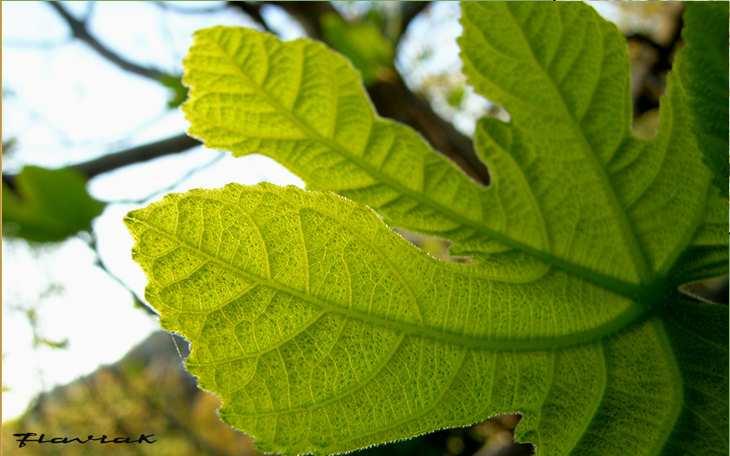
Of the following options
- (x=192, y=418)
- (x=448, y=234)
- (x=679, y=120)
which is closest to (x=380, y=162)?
(x=448, y=234)

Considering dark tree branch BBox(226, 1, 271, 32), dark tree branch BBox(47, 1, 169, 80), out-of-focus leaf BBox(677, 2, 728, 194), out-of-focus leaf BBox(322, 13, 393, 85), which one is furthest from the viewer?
dark tree branch BBox(47, 1, 169, 80)

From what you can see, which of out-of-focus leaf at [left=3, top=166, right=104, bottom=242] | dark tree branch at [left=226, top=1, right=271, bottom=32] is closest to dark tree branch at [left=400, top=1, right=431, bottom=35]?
dark tree branch at [left=226, top=1, right=271, bottom=32]

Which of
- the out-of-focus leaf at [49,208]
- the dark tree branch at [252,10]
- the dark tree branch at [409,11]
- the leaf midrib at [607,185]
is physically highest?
the dark tree branch at [409,11]

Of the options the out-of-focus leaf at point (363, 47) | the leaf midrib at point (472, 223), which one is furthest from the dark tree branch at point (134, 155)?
the leaf midrib at point (472, 223)

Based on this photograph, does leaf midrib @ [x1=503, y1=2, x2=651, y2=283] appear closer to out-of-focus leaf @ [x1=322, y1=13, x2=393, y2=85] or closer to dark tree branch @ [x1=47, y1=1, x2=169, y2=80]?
out-of-focus leaf @ [x1=322, y1=13, x2=393, y2=85]

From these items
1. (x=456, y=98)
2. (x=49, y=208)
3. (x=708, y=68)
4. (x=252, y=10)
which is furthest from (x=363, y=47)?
(x=708, y=68)

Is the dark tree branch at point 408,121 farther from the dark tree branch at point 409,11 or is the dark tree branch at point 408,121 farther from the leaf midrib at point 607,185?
the leaf midrib at point 607,185

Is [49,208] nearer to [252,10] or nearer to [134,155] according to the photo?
[134,155]
